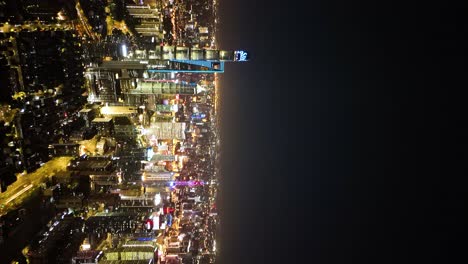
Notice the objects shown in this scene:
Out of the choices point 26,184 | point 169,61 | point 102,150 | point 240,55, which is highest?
point 240,55

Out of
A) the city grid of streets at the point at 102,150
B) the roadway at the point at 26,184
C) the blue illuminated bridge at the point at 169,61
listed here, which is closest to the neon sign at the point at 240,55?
the blue illuminated bridge at the point at 169,61

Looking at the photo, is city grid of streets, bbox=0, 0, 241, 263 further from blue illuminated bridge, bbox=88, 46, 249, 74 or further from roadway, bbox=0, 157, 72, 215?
blue illuminated bridge, bbox=88, 46, 249, 74

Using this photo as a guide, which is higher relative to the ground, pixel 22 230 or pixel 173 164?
pixel 22 230

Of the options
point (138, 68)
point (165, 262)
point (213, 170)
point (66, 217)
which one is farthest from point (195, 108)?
point (66, 217)

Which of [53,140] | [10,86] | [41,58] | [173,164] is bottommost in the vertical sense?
[173,164]

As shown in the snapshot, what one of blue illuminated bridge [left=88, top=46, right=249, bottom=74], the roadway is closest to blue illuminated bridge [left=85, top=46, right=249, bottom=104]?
blue illuminated bridge [left=88, top=46, right=249, bottom=74]

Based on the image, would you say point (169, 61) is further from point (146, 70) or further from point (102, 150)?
point (102, 150)

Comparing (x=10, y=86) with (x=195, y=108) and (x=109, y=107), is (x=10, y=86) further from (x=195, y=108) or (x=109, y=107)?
(x=195, y=108)

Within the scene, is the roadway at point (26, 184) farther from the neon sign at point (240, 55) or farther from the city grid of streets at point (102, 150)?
the neon sign at point (240, 55)

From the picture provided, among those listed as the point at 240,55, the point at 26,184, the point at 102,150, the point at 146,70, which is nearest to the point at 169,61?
the point at 146,70
